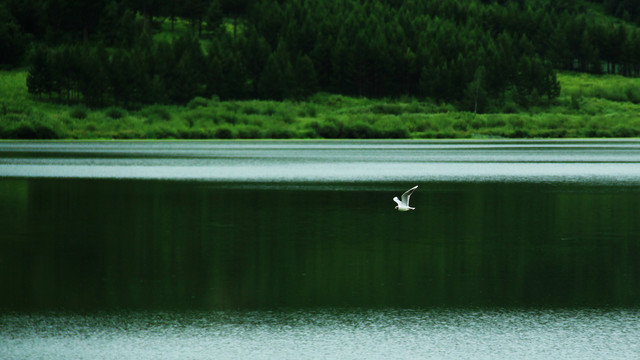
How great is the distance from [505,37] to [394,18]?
63.7ft

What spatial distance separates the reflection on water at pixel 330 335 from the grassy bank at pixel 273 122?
78.4 meters

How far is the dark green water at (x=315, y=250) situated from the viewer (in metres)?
12.1

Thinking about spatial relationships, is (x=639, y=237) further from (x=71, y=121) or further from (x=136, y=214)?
(x=71, y=121)

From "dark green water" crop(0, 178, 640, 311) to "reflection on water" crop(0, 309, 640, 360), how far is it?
0.65 m

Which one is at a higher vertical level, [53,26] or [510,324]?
[53,26]

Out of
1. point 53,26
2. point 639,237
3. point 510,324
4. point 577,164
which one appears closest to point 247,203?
point 639,237

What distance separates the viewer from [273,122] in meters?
95.3

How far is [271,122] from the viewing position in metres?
95.2

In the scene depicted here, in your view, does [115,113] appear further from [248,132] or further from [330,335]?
[330,335]

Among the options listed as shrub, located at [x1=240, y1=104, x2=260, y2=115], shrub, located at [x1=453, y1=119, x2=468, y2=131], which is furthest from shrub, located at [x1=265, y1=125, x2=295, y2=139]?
shrub, located at [x1=453, y1=119, x2=468, y2=131]

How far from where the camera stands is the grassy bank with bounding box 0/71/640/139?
8919 centimetres

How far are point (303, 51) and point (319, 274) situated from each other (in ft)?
421

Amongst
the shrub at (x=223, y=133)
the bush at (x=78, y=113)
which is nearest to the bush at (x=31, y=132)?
the bush at (x=78, y=113)

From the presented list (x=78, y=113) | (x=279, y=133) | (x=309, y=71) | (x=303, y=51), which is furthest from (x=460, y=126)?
(x=303, y=51)
